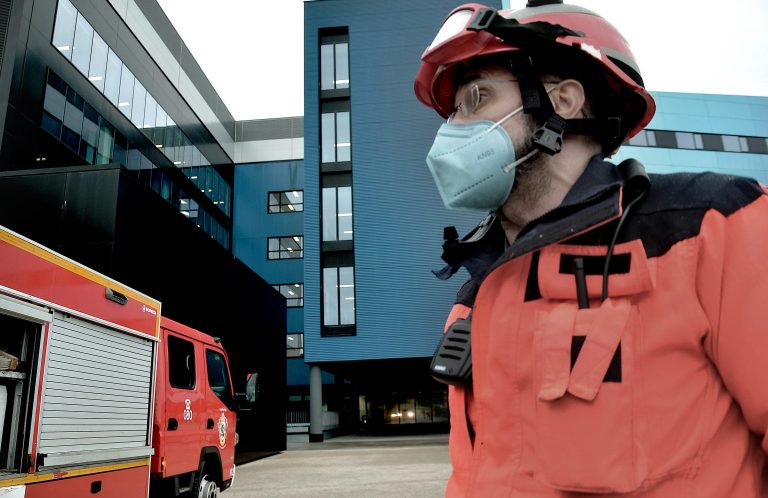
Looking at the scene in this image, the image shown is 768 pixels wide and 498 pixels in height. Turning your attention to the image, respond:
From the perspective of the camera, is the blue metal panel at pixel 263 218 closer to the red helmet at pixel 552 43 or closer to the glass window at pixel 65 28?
the glass window at pixel 65 28

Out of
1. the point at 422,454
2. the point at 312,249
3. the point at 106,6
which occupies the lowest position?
the point at 422,454

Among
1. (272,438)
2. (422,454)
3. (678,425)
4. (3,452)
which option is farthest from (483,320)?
(272,438)

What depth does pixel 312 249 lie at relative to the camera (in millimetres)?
27484

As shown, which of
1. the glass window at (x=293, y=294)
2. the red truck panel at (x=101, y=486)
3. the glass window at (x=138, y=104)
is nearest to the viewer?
the red truck panel at (x=101, y=486)

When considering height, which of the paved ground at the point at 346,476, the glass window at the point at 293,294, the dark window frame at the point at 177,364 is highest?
the glass window at the point at 293,294

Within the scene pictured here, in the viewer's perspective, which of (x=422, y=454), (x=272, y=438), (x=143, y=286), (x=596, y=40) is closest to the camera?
(x=596, y=40)

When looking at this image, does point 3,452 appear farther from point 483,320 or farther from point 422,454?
point 422,454

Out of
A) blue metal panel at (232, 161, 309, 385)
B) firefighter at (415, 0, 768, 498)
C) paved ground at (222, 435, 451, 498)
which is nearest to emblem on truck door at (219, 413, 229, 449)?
paved ground at (222, 435, 451, 498)

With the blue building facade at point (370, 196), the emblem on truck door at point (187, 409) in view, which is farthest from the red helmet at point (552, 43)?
the blue building facade at point (370, 196)

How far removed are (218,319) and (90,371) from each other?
10819 mm

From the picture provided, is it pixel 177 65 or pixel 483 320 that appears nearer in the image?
pixel 483 320

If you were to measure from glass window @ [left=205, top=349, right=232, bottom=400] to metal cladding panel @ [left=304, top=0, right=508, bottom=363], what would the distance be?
57.9 ft

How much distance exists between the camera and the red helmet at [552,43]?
1435mm

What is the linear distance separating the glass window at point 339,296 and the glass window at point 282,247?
13.0 m
